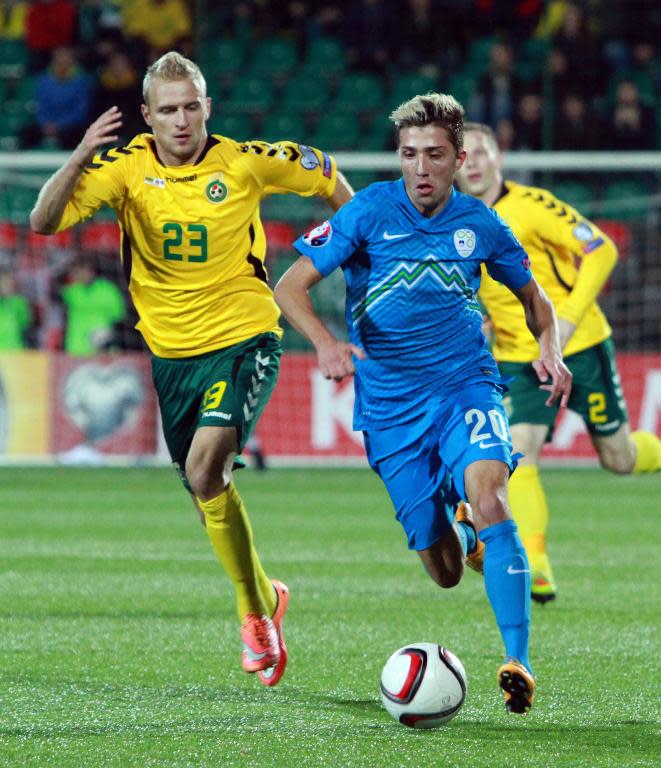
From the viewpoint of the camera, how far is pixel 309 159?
6566mm

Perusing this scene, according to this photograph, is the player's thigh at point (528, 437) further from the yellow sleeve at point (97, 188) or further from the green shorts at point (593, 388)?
the yellow sleeve at point (97, 188)

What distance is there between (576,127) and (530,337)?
10477 mm

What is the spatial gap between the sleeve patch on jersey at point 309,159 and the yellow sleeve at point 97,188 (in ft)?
2.43

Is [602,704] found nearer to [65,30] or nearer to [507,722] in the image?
[507,722]

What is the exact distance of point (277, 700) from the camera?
5.49 metres

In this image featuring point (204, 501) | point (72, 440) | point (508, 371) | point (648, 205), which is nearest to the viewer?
point (204, 501)

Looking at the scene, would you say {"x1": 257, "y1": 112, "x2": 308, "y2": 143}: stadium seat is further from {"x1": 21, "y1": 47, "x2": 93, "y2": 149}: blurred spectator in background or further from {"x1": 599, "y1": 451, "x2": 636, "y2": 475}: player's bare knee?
{"x1": 599, "y1": 451, "x2": 636, "y2": 475}: player's bare knee

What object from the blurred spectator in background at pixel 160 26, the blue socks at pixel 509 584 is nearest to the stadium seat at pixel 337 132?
the blurred spectator in background at pixel 160 26

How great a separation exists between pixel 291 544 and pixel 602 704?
17.9 ft

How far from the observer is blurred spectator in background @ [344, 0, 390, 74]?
19906 mm

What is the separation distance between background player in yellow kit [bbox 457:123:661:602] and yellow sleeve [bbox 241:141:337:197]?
5.15 ft

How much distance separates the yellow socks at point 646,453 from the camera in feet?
29.4

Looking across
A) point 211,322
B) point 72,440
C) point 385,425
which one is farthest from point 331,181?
point 72,440

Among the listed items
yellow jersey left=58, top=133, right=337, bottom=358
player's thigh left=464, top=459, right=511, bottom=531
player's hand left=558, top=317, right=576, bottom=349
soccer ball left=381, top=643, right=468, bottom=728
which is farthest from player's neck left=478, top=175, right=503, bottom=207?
soccer ball left=381, top=643, right=468, bottom=728
